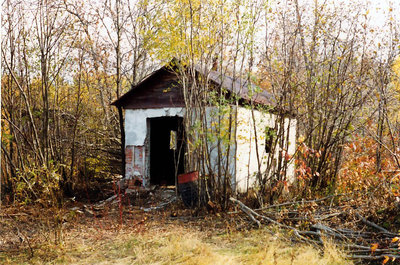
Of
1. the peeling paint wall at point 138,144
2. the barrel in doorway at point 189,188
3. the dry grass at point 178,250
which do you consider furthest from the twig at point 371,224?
the peeling paint wall at point 138,144

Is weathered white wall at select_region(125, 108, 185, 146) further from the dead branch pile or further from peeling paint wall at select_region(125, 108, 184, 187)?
the dead branch pile

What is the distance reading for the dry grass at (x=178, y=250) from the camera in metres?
5.01

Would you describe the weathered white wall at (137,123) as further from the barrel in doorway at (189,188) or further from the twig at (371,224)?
the twig at (371,224)

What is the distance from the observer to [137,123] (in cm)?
1148

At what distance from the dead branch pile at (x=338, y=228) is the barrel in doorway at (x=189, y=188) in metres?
1.58

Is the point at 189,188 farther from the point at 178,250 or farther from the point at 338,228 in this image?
the point at 338,228

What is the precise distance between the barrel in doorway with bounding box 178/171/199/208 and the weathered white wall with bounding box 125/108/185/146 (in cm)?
333

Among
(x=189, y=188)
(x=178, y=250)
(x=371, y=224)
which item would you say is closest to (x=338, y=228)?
(x=371, y=224)

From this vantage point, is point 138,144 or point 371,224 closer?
point 371,224

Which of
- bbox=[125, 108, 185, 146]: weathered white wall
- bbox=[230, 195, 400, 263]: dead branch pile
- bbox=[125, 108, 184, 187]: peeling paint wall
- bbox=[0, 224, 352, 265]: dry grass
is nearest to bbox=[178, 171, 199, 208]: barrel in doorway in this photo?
bbox=[230, 195, 400, 263]: dead branch pile

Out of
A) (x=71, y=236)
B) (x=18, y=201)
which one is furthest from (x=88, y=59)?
(x=71, y=236)

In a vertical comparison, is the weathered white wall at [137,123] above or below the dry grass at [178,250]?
above

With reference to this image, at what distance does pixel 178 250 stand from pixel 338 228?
263cm

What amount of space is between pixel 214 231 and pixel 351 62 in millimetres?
4804
